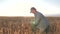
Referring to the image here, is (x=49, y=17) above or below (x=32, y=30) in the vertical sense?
above

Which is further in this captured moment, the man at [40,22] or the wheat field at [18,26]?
the wheat field at [18,26]

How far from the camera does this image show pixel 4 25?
3.73m

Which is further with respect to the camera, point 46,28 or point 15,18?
point 15,18

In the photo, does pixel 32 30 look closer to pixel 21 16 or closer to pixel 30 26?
pixel 30 26

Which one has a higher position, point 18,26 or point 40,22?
point 40,22

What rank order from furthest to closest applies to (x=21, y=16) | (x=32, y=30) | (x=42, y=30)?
1. (x=21, y=16)
2. (x=32, y=30)
3. (x=42, y=30)

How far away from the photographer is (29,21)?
12.4 ft

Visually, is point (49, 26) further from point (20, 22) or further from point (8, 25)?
point (8, 25)

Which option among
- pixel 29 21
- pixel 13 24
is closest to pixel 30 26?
pixel 29 21

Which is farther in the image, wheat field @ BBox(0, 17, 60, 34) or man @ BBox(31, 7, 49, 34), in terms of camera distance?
wheat field @ BBox(0, 17, 60, 34)

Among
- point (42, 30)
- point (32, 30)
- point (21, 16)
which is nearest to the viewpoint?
point (42, 30)

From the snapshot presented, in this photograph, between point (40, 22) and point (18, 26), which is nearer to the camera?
point (40, 22)

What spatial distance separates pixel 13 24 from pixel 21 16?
29 centimetres

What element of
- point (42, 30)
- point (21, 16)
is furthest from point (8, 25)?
point (42, 30)
